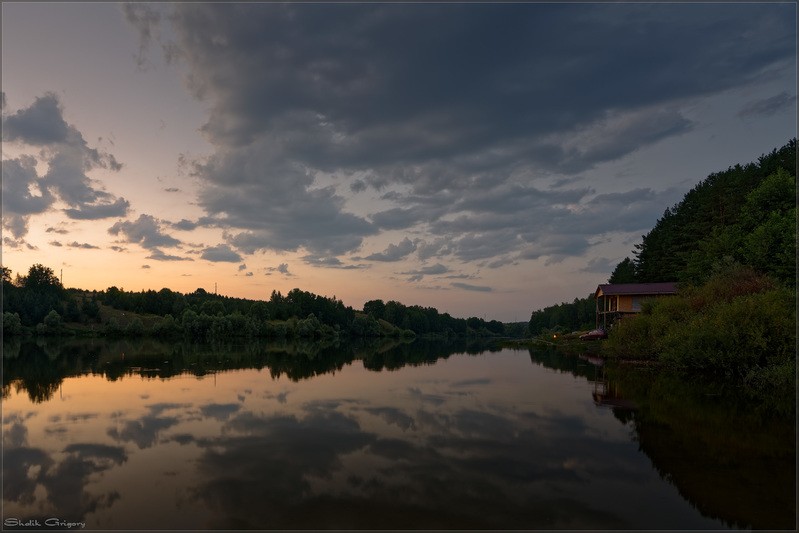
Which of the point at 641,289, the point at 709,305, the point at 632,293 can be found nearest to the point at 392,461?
the point at 709,305

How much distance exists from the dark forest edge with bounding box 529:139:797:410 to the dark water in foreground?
5.25m

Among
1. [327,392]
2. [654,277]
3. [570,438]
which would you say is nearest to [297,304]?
[654,277]

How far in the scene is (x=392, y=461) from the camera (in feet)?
44.3

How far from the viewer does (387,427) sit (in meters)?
17.8

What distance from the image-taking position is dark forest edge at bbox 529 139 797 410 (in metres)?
26.3

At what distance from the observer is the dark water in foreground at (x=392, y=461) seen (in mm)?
9750

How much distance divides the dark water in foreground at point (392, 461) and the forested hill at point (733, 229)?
27.4 metres

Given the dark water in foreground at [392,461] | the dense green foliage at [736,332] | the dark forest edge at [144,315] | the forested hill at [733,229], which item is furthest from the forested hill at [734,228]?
the dark forest edge at [144,315]

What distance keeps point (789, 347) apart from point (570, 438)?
18533mm

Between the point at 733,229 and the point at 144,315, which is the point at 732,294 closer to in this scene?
the point at 733,229

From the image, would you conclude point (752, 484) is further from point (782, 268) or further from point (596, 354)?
point (596, 354)

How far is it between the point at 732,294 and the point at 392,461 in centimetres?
3369

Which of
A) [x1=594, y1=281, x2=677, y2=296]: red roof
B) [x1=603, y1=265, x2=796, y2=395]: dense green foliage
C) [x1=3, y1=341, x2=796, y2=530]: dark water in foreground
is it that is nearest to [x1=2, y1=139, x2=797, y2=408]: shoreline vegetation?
[x1=603, y1=265, x2=796, y2=395]: dense green foliage

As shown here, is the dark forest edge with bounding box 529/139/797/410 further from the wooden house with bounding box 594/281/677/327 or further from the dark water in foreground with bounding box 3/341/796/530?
the dark water in foreground with bounding box 3/341/796/530
